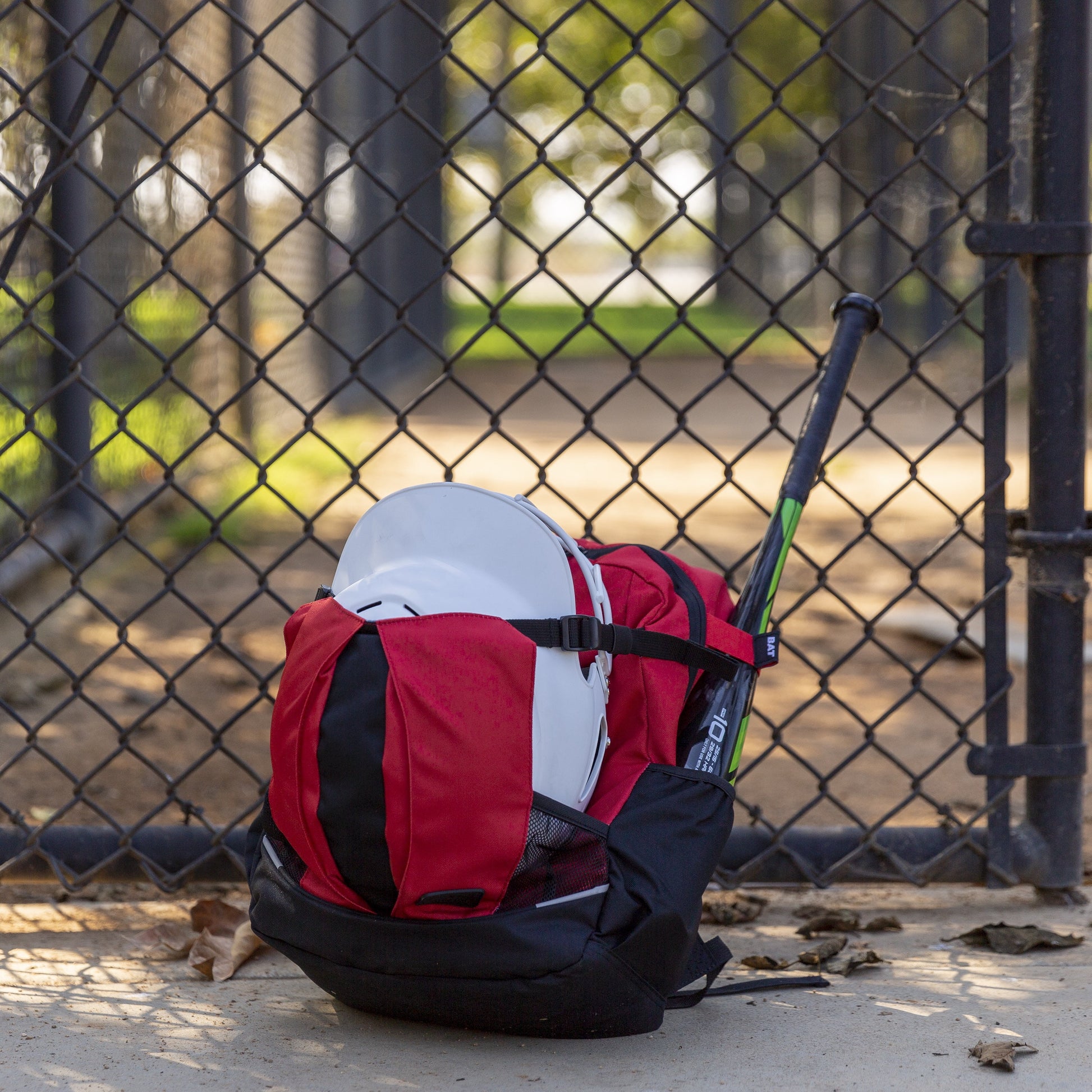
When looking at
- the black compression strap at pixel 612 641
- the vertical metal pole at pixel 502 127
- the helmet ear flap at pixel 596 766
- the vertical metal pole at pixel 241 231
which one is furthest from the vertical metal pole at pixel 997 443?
the vertical metal pole at pixel 502 127

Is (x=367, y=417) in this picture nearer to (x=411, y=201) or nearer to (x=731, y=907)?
(x=411, y=201)

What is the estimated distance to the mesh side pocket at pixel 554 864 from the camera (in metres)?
1.46

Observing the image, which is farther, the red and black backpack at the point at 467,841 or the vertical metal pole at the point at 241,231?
the vertical metal pole at the point at 241,231

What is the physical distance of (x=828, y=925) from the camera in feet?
6.75

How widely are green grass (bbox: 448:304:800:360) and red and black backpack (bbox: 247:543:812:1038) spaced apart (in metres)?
10.1

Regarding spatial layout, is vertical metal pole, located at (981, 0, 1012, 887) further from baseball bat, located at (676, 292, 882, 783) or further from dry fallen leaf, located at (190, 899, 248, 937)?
dry fallen leaf, located at (190, 899, 248, 937)

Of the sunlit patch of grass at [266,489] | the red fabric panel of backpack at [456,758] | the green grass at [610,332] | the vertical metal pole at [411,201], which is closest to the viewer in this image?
the red fabric panel of backpack at [456,758]

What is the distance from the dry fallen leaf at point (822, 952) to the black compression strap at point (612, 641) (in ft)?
1.78

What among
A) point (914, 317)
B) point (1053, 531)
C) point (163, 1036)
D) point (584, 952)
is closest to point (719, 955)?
point (584, 952)

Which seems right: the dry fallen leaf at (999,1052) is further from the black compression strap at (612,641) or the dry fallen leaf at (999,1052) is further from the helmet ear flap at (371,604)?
the helmet ear flap at (371,604)

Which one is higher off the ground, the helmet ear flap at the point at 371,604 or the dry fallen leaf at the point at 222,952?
the helmet ear flap at the point at 371,604

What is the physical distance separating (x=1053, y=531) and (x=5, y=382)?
10.4 feet

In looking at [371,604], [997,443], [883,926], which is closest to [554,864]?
[371,604]

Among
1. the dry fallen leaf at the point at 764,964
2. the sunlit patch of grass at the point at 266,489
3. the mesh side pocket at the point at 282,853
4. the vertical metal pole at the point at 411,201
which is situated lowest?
the dry fallen leaf at the point at 764,964
